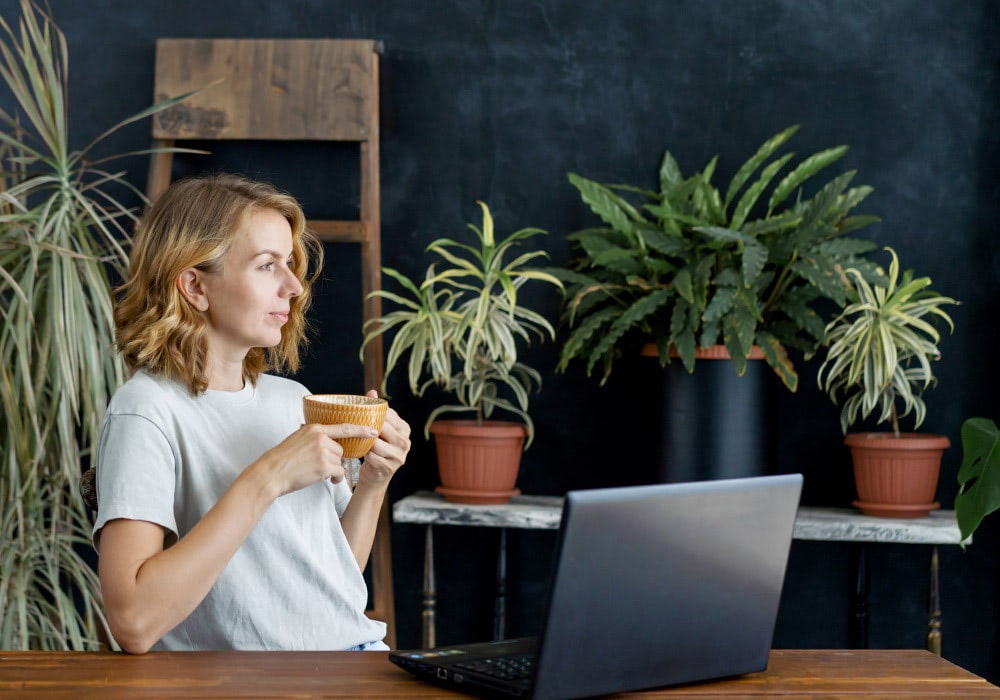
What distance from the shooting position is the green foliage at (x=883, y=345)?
265 cm

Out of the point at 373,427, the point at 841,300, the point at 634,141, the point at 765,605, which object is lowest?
the point at 765,605

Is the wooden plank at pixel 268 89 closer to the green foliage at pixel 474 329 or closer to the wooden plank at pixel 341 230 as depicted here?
the wooden plank at pixel 341 230

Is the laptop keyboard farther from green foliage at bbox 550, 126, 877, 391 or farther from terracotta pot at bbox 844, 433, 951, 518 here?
terracotta pot at bbox 844, 433, 951, 518

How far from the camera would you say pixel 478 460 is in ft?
9.12

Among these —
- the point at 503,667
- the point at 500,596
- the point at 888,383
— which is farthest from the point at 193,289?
the point at 888,383

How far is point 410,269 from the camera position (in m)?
3.14

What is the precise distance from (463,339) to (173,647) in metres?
1.56

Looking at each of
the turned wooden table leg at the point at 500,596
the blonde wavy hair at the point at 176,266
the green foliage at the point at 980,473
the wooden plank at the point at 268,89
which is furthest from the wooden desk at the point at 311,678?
the wooden plank at the point at 268,89

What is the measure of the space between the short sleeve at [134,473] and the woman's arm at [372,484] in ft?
0.96

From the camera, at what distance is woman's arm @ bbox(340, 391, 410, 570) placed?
1551 millimetres

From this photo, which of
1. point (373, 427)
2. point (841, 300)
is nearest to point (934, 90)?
point (841, 300)

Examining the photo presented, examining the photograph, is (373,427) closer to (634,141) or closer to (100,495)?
(100,495)

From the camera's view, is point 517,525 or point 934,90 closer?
point 517,525

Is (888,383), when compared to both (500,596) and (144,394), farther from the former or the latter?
(144,394)
